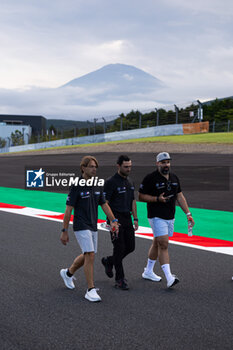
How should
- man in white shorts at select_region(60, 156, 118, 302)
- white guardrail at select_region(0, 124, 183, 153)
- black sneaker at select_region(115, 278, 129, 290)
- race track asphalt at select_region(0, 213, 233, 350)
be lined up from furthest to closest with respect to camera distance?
white guardrail at select_region(0, 124, 183, 153)
black sneaker at select_region(115, 278, 129, 290)
man in white shorts at select_region(60, 156, 118, 302)
race track asphalt at select_region(0, 213, 233, 350)

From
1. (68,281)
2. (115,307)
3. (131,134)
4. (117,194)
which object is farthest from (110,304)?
(131,134)

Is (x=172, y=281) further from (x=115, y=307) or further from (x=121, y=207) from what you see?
(x=121, y=207)

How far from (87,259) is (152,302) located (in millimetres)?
958

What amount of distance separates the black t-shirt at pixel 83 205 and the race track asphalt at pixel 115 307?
934mm

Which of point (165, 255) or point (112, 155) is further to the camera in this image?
point (112, 155)

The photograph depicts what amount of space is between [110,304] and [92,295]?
0.26 metres

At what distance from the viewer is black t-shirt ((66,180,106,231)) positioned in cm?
570

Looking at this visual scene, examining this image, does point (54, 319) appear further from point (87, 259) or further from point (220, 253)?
point (220, 253)

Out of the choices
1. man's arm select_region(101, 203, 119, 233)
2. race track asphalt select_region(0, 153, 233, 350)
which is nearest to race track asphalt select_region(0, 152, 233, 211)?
race track asphalt select_region(0, 153, 233, 350)

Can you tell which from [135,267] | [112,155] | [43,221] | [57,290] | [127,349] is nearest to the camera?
[127,349]

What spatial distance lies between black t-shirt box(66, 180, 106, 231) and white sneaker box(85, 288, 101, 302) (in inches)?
30.1

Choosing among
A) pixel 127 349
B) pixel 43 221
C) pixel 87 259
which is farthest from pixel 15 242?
pixel 127 349

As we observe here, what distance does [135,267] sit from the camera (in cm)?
714

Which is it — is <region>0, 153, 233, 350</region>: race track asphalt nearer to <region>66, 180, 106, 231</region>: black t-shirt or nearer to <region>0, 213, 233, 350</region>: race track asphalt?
<region>0, 213, 233, 350</region>: race track asphalt
